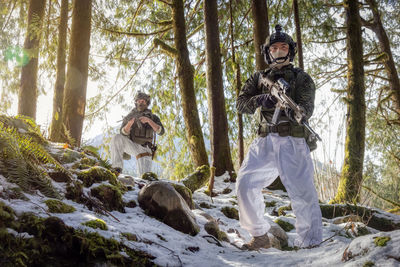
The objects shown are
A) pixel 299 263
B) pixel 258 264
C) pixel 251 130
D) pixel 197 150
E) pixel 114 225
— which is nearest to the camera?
pixel 299 263

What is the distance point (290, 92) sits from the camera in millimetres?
2918

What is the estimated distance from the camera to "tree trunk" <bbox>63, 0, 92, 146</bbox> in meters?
4.48

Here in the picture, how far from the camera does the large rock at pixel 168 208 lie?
2.48 meters

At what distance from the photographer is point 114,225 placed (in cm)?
199

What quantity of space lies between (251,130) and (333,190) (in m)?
2.63

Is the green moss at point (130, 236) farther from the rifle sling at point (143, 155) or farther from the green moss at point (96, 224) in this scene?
the rifle sling at point (143, 155)

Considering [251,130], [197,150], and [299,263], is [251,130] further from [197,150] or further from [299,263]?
[299,263]

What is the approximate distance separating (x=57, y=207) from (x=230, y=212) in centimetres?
258

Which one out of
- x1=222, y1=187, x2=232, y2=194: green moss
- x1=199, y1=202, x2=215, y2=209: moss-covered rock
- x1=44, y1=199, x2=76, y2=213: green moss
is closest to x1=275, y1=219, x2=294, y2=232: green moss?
x1=199, y1=202, x2=215, y2=209: moss-covered rock

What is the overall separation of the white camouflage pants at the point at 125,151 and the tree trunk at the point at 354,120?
3583 mm

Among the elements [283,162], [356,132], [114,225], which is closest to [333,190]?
[356,132]

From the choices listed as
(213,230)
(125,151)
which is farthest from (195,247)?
(125,151)

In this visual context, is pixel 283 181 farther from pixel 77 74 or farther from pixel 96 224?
pixel 77 74

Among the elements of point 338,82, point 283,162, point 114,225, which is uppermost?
point 338,82
